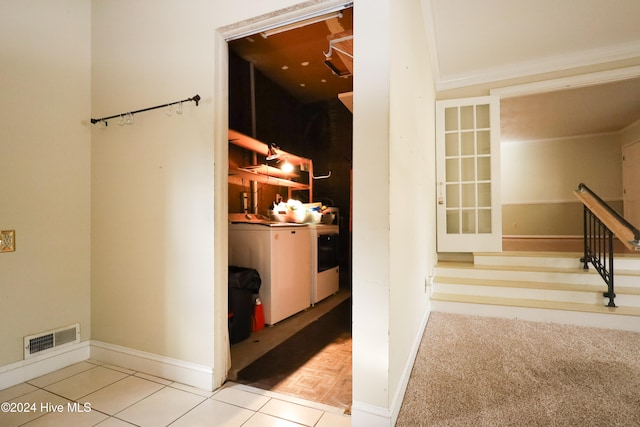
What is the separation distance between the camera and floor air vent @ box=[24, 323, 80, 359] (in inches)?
69.9

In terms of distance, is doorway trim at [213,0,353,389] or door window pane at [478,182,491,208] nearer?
doorway trim at [213,0,353,389]

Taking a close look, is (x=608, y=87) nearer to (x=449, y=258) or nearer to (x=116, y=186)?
(x=449, y=258)

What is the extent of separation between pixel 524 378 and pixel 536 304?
1.36m

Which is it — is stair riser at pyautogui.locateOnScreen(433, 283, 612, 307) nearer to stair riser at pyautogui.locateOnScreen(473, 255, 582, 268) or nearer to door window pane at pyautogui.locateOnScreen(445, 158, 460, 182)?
stair riser at pyautogui.locateOnScreen(473, 255, 582, 268)

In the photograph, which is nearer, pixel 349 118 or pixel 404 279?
pixel 404 279

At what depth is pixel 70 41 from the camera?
2006 mm

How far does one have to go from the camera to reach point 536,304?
2.77 meters

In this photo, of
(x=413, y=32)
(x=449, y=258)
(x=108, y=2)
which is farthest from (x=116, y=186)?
(x=449, y=258)

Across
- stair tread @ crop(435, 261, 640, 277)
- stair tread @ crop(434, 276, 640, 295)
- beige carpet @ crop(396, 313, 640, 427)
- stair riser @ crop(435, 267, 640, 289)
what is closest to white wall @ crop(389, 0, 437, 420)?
beige carpet @ crop(396, 313, 640, 427)

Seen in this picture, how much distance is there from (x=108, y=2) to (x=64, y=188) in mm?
1313

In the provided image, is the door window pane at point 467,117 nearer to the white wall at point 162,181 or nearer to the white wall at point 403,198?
the white wall at point 403,198

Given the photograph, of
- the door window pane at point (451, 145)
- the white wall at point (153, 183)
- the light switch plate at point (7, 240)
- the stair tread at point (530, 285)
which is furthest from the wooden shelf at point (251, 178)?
the stair tread at point (530, 285)

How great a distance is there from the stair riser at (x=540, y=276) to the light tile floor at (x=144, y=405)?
96.6 inches

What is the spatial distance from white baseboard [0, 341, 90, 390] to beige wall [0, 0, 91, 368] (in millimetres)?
48
